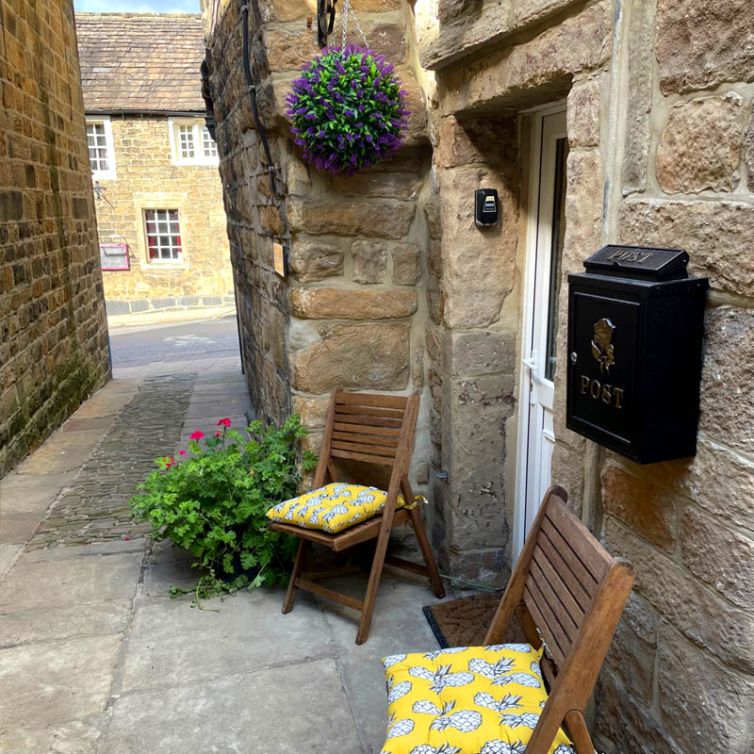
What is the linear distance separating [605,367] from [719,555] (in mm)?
444

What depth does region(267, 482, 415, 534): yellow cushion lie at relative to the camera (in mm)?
2670

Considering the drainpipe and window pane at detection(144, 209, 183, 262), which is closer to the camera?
the drainpipe

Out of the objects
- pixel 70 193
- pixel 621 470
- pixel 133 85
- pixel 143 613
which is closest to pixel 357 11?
pixel 621 470

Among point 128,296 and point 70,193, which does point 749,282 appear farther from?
point 128,296

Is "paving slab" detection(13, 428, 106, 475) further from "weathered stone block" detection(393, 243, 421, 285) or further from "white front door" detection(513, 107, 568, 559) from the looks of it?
"white front door" detection(513, 107, 568, 559)

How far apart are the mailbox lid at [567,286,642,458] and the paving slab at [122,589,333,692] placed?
1568mm

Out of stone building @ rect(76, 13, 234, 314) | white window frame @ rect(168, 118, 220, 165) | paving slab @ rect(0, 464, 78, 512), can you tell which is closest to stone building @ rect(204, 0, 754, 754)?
paving slab @ rect(0, 464, 78, 512)

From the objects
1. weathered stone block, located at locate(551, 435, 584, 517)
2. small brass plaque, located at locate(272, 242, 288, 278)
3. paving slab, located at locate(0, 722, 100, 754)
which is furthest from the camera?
small brass plaque, located at locate(272, 242, 288, 278)

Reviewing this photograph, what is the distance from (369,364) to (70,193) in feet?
16.4

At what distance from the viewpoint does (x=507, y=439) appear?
2.96 m

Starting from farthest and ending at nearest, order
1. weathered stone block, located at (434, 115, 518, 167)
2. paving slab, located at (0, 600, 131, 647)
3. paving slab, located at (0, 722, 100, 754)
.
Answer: paving slab, located at (0, 600, 131, 647) → weathered stone block, located at (434, 115, 518, 167) → paving slab, located at (0, 722, 100, 754)

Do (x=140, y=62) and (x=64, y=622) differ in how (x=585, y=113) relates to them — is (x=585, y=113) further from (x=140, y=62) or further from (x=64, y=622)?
(x=140, y=62)

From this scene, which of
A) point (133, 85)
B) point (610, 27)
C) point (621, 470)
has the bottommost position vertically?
point (621, 470)

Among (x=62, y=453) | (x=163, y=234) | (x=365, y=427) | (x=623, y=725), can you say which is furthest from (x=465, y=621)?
(x=163, y=234)
